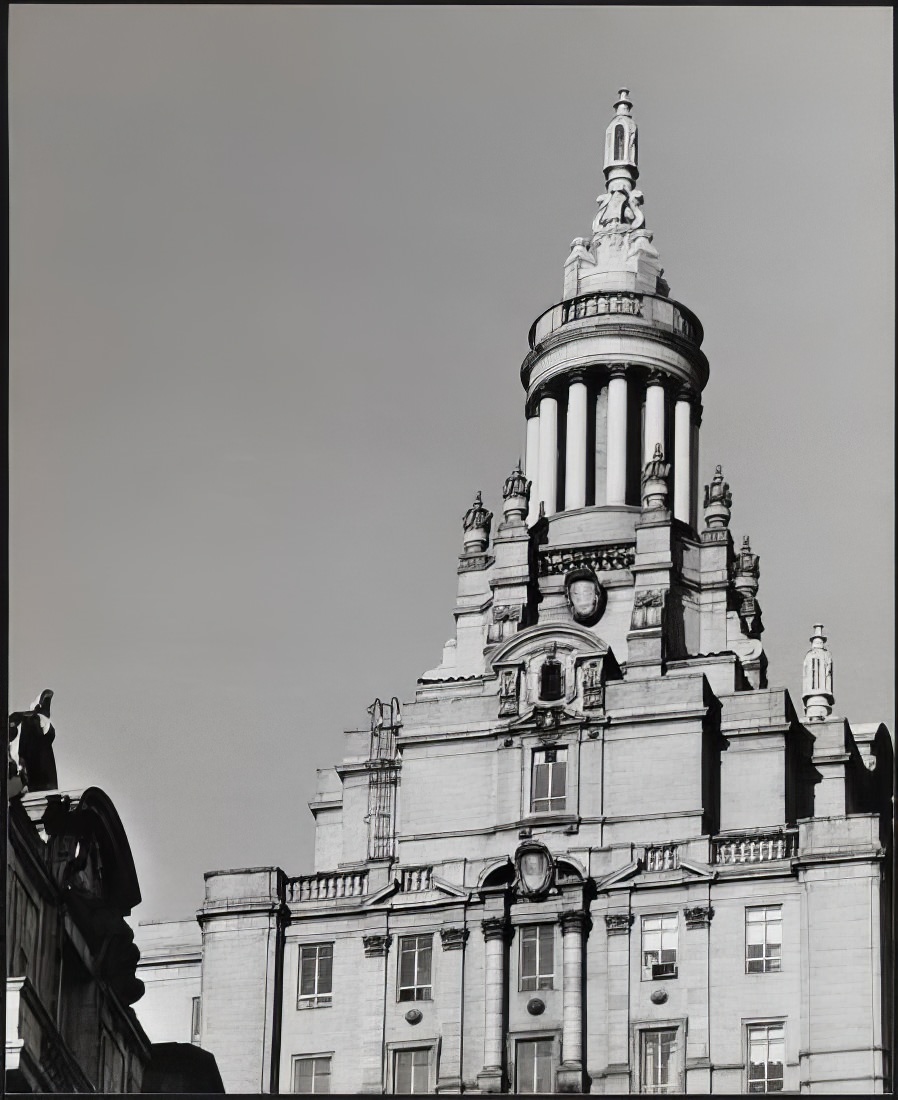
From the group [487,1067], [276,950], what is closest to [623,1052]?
[487,1067]

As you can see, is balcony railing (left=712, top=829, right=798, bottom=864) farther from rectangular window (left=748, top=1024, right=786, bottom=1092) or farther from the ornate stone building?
rectangular window (left=748, top=1024, right=786, bottom=1092)

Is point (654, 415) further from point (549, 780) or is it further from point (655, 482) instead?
point (549, 780)

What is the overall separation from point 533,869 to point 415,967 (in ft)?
5.19

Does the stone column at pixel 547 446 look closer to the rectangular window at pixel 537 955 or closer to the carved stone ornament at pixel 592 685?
the carved stone ornament at pixel 592 685

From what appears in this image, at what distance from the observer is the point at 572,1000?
98.6 ft

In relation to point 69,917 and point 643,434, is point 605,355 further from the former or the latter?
point 69,917

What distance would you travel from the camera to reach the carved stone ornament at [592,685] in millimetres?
31109

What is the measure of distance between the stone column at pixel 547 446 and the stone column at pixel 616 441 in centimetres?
62

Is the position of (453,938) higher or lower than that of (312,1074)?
higher

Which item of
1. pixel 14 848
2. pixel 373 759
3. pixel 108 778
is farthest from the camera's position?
pixel 373 759

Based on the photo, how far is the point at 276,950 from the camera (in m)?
31.3

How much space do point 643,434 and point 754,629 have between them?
2.40m

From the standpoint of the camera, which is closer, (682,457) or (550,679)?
(550,679)

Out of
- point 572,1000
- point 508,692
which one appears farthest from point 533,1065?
point 508,692
